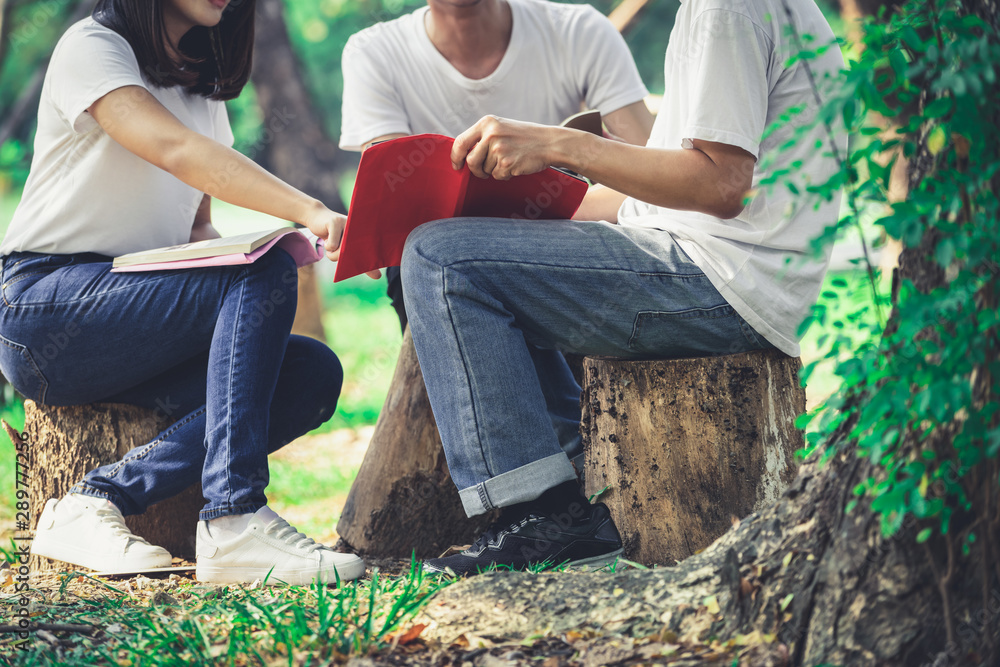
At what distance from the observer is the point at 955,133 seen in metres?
1.28

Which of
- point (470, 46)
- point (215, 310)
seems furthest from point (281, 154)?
point (215, 310)

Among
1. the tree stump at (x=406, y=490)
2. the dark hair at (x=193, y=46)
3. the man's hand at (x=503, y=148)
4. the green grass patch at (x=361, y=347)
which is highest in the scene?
the dark hair at (x=193, y=46)

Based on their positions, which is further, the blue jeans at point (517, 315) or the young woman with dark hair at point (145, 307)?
the young woman with dark hair at point (145, 307)

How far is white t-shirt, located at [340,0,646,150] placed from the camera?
299cm

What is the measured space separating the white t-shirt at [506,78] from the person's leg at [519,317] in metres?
Result: 1.15

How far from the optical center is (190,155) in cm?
224

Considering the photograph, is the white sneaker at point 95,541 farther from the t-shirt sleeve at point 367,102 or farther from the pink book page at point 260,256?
the t-shirt sleeve at point 367,102

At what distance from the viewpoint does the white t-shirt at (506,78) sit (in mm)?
2988

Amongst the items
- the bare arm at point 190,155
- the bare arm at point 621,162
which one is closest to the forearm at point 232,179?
the bare arm at point 190,155

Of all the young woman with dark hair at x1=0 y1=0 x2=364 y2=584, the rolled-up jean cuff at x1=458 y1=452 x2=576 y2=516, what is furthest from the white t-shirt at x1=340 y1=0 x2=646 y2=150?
the rolled-up jean cuff at x1=458 y1=452 x2=576 y2=516

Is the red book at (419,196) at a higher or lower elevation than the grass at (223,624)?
higher

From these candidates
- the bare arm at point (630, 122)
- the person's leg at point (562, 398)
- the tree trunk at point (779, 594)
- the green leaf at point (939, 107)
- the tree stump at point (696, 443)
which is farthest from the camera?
the bare arm at point (630, 122)

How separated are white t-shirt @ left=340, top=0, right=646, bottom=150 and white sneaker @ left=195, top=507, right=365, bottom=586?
1.44m

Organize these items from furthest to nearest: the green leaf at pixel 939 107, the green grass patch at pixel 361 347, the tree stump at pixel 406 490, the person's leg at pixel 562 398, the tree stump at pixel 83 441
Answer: the green grass patch at pixel 361 347, the person's leg at pixel 562 398, the tree stump at pixel 406 490, the tree stump at pixel 83 441, the green leaf at pixel 939 107
